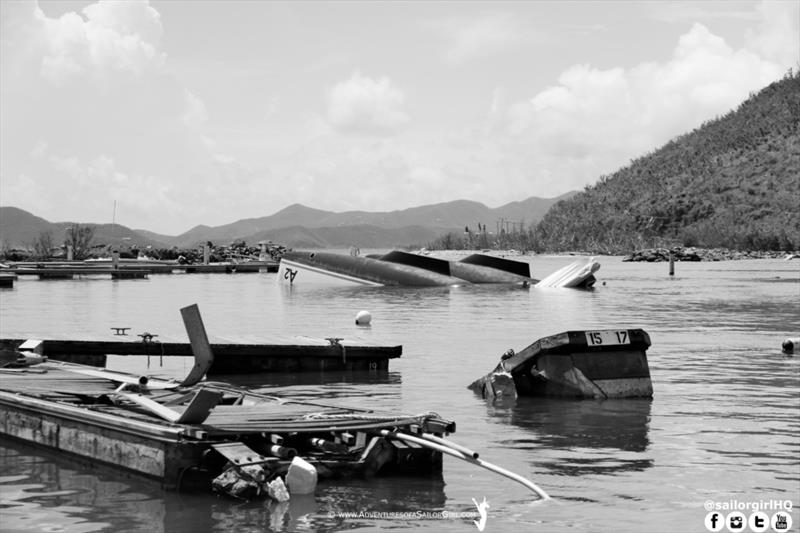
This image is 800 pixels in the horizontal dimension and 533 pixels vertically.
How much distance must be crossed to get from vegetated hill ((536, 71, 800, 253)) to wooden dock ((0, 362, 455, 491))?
135 m

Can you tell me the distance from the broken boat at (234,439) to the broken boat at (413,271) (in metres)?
50.8

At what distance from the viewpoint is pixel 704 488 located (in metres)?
12.1

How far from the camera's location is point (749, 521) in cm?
1084

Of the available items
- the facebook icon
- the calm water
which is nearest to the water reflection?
the calm water

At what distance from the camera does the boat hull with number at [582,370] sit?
60.5 feet

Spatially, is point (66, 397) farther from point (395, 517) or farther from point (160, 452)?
point (395, 517)

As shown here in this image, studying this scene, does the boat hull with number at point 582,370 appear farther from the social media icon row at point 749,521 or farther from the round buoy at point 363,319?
the round buoy at point 363,319

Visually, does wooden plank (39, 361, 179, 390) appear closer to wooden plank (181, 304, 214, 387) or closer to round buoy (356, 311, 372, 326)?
wooden plank (181, 304, 214, 387)

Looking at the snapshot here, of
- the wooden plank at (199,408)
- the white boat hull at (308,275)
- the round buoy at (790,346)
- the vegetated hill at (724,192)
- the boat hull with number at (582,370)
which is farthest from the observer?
the vegetated hill at (724,192)

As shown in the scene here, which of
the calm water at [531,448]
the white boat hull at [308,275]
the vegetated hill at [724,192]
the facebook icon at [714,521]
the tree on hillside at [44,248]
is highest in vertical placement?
the vegetated hill at [724,192]

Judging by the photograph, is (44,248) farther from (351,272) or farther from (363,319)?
(363,319)

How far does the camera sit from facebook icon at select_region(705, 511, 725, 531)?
1059cm

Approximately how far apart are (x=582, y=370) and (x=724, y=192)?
511 ft

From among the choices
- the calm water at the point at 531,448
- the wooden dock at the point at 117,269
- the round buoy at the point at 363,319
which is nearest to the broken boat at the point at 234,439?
the calm water at the point at 531,448
